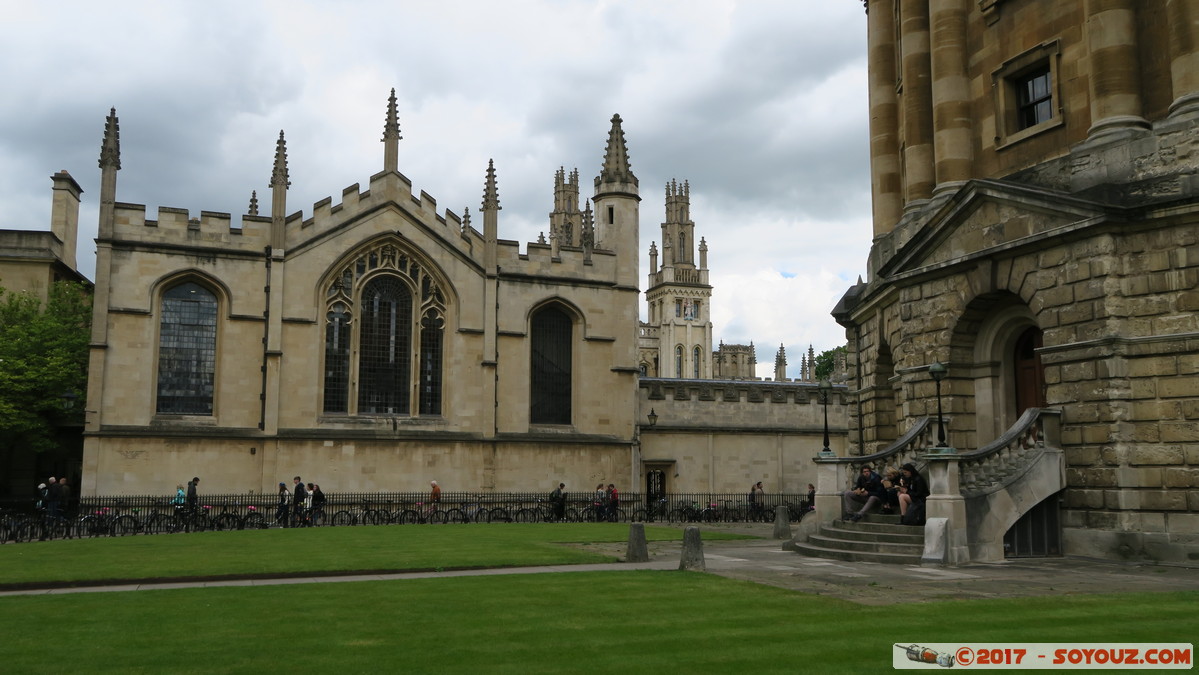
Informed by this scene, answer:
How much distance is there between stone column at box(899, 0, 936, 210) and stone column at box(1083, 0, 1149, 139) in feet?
17.3

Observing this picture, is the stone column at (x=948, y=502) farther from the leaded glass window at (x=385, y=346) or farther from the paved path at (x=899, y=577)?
the leaded glass window at (x=385, y=346)

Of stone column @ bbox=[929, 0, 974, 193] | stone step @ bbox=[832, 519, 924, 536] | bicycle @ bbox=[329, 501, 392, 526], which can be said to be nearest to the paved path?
stone step @ bbox=[832, 519, 924, 536]

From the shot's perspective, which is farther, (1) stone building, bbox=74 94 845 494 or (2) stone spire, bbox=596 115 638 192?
(2) stone spire, bbox=596 115 638 192

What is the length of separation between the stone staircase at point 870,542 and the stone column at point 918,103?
29.0 ft

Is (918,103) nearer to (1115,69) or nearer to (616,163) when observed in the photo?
(1115,69)

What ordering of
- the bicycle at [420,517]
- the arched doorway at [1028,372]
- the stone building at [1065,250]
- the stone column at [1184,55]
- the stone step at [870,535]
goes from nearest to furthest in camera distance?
the stone building at [1065,250], the stone step at [870,535], the stone column at [1184,55], the arched doorway at [1028,372], the bicycle at [420,517]

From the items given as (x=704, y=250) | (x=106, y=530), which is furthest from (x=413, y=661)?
(x=704, y=250)

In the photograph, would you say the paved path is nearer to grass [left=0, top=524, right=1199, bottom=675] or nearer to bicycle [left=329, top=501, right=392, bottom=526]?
grass [left=0, top=524, right=1199, bottom=675]

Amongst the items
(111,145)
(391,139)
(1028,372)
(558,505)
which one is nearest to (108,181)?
(111,145)

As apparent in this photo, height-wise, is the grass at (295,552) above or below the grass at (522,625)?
below

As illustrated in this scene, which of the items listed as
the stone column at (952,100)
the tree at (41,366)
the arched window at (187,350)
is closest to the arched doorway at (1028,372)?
the stone column at (952,100)

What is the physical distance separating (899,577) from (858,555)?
2842mm

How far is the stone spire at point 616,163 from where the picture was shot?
134 feet

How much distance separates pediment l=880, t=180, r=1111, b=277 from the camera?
57.3 ft
